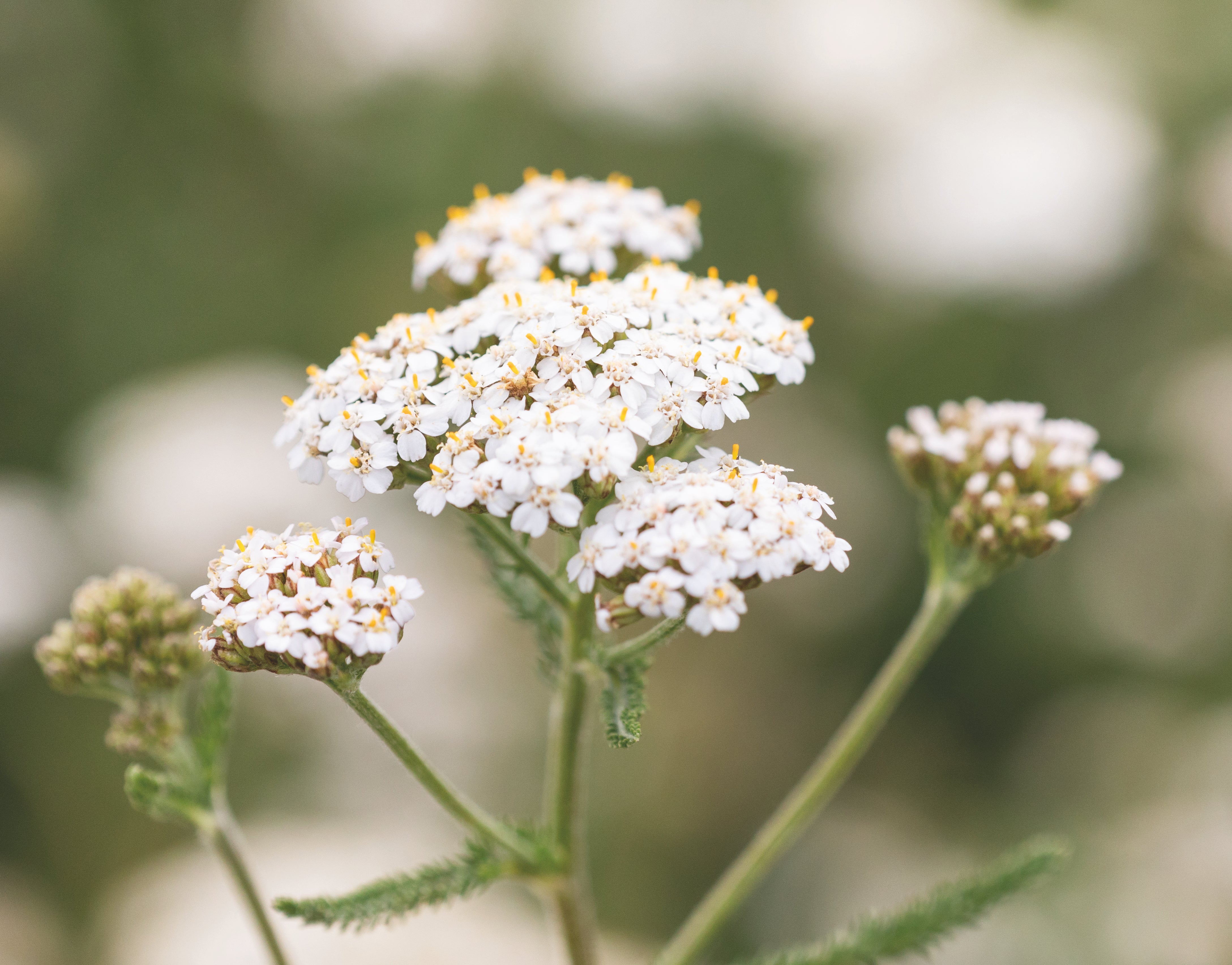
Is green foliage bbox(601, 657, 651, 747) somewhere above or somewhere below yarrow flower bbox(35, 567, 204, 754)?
below

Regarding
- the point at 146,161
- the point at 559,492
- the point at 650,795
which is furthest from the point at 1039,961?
the point at 146,161

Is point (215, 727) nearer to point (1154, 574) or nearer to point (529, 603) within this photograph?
point (529, 603)

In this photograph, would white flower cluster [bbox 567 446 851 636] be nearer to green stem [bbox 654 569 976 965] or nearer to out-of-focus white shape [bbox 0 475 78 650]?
green stem [bbox 654 569 976 965]

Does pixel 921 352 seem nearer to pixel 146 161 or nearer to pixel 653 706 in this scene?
pixel 653 706

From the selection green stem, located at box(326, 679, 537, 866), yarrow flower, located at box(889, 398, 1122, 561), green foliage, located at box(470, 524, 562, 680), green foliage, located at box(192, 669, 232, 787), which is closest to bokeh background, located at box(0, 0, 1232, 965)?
green foliage, located at box(192, 669, 232, 787)

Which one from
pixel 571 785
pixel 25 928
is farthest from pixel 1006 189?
pixel 25 928

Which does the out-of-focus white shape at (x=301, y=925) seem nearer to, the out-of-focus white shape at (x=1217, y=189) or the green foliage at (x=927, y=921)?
the green foliage at (x=927, y=921)

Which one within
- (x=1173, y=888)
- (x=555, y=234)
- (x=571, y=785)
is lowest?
(x=1173, y=888)
